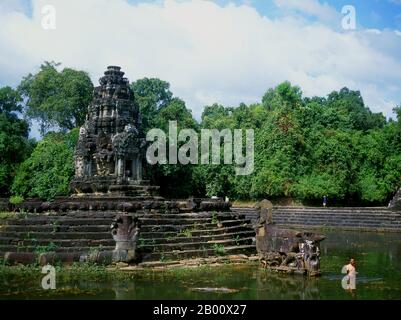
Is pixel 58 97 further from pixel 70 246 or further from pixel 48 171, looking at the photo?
pixel 70 246

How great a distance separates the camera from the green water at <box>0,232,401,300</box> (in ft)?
36.0

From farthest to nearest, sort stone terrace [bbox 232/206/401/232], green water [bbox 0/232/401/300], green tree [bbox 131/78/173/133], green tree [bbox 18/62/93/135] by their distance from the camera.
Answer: green tree [bbox 131/78/173/133] < green tree [bbox 18/62/93/135] < stone terrace [bbox 232/206/401/232] < green water [bbox 0/232/401/300]

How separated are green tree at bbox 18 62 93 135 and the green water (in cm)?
3330

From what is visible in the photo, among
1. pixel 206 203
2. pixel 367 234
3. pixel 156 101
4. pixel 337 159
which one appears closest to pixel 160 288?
pixel 206 203

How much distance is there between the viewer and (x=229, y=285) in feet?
40.3

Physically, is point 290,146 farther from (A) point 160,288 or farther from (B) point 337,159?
(A) point 160,288

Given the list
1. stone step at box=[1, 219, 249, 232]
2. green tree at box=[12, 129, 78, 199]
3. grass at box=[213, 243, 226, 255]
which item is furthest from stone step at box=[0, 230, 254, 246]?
green tree at box=[12, 129, 78, 199]

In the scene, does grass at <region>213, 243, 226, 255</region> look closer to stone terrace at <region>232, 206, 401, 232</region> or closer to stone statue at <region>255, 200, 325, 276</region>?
stone statue at <region>255, 200, 325, 276</region>

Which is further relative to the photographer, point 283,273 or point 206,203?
point 206,203

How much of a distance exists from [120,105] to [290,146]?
67.4 ft

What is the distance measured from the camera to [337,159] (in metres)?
38.9

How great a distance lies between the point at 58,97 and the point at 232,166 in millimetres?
16728

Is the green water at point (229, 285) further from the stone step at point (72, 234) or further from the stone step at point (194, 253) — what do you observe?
the stone step at point (72, 234)

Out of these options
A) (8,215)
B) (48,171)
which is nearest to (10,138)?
(48,171)
